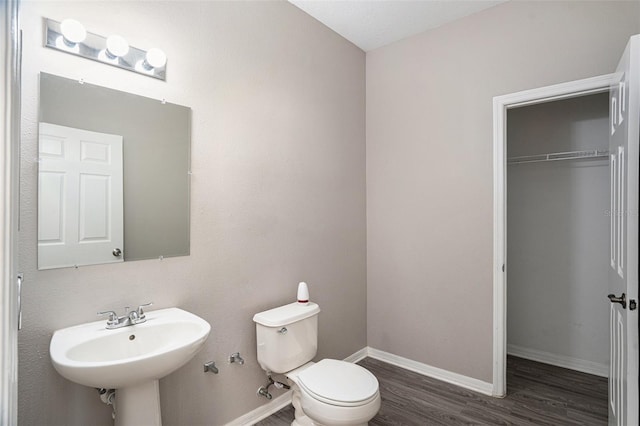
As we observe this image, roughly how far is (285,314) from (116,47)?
5.27 ft

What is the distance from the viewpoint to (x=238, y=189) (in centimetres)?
198

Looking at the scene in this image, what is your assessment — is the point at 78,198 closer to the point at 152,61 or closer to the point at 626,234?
the point at 152,61

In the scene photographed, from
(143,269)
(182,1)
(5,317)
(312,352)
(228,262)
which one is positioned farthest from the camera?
(312,352)

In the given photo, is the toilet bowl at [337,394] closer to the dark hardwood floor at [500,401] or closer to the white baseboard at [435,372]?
the dark hardwood floor at [500,401]

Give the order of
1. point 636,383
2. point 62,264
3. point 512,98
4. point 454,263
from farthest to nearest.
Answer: point 454,263 < point 512,98 < point 62,264 < point 636,383

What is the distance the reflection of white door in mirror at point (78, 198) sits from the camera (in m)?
1.32

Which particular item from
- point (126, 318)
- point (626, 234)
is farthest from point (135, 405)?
point (626, 234)

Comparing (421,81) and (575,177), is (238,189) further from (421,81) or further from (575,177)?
(575,177)

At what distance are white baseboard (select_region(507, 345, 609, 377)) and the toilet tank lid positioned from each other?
209 cm

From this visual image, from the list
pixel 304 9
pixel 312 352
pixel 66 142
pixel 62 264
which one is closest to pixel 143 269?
pixel 62 264

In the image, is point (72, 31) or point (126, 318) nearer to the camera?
point (72, 31)

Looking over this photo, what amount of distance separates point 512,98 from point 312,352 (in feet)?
7.06

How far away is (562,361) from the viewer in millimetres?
2793

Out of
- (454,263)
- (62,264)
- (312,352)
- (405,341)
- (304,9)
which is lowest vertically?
(405,341)
